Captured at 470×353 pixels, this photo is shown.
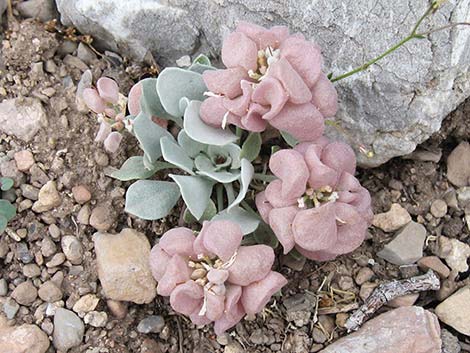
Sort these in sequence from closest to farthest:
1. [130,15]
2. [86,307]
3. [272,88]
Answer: [272,88], [86,307], [130,15]

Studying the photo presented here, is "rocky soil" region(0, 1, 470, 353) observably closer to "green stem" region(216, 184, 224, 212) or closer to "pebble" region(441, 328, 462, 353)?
"pebble" region(441, 328, 462, 353)

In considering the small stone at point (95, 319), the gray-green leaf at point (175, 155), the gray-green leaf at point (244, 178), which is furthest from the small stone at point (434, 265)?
the small stone at point (95, 319)

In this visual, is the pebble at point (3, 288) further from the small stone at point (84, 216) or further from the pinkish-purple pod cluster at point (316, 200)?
the pinkish-purple pod cluster at point (316, 200)

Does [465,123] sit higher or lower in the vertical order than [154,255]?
higher

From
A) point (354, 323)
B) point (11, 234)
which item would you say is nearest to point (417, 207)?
point (354, 323)

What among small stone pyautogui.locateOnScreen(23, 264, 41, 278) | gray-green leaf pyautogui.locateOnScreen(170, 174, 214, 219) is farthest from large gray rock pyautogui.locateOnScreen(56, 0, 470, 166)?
small stone pyautogui.locateOnScreen(23, 264, 41, 278)

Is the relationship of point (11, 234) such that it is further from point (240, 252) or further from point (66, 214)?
point (240, 252)
